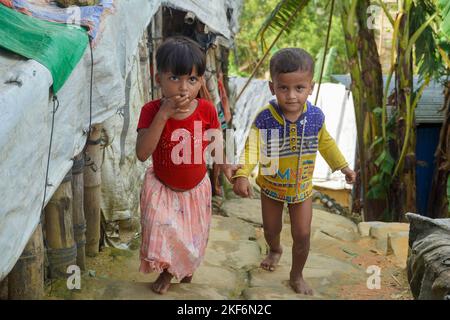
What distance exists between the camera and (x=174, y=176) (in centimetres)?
307

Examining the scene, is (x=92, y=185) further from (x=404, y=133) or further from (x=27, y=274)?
(x=404, y=133)

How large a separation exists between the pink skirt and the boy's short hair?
727 mm

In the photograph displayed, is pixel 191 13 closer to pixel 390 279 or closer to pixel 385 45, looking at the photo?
pixel 390 279

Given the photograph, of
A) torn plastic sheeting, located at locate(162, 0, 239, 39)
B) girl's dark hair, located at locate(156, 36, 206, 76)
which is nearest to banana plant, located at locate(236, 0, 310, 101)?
torn plastic sheeting, located at locate(162, 0, 239, 39)

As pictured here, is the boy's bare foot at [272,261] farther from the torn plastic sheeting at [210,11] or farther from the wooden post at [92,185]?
the torn plastic sheeting at [210,11]

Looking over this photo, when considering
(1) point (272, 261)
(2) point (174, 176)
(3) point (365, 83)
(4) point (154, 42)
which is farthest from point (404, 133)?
(2) point (174, 176)

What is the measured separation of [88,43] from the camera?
9.23 feet

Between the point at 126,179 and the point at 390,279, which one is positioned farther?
the point at 126,179

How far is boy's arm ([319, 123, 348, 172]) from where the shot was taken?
351 centimetres

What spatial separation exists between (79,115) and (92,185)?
933 millimetres

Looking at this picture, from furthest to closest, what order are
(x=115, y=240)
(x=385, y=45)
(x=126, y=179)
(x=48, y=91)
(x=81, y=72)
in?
(x=385, y=45)
(x=126, y=179)
(x=115, y=240)
(x=81, y=72)
(x=48, y=91)

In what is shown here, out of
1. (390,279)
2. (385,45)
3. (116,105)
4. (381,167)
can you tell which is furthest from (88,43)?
(385,45)

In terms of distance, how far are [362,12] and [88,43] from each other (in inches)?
182

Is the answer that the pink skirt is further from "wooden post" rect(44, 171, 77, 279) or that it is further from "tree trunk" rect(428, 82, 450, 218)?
"tree trunk" rect(428, 82, 450, 218)
